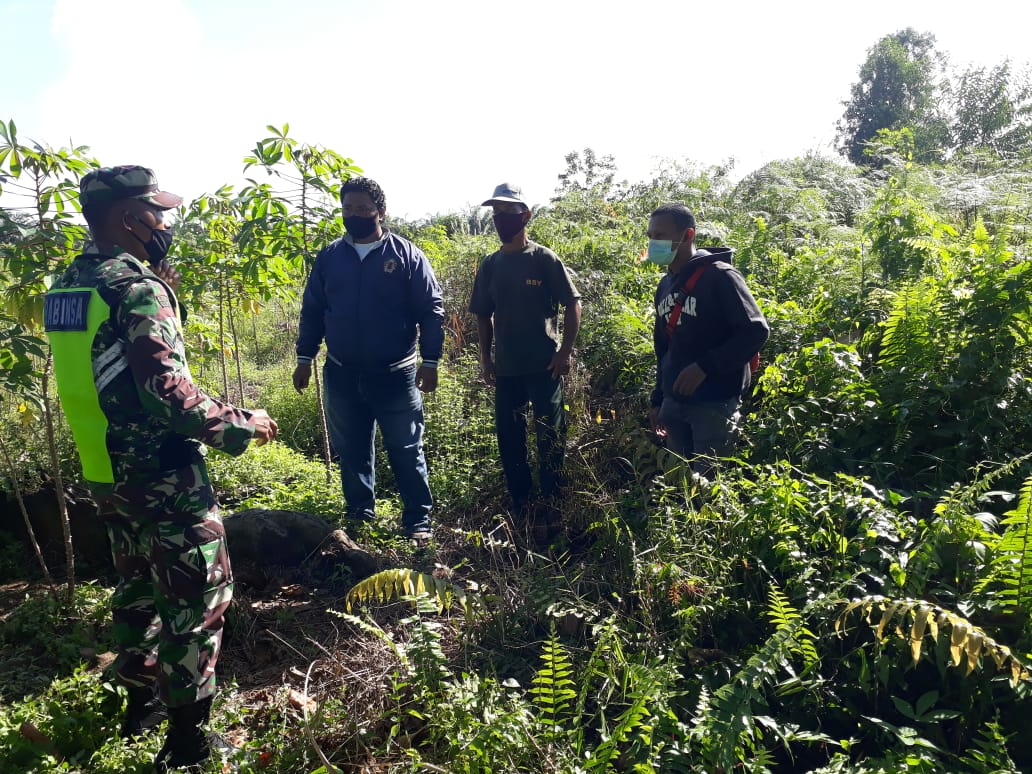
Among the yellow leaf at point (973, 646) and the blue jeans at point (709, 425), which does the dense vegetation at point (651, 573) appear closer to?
the yellow leaf at point (973, 646)

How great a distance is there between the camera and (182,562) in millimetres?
2457

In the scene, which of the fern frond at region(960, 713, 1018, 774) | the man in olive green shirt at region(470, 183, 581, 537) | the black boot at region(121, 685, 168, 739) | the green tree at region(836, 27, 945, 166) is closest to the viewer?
the fern frond at region(960, 713, 1018, 774)

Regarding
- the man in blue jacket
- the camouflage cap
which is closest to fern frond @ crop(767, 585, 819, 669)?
the man in blue jacket

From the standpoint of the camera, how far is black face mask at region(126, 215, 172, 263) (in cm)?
261

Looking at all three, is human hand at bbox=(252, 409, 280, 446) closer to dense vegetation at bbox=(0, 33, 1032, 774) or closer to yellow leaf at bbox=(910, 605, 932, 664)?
dense vegetation at bbox=(0, 33, 1032, 774)

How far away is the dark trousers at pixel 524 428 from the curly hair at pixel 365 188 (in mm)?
1445

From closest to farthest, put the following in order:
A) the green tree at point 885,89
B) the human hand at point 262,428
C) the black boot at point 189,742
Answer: the black boot at point 189,742 → the human hand at point 262,428 → the green tree at point 885,89

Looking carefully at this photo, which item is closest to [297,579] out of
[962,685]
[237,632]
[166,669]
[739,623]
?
[237,632]

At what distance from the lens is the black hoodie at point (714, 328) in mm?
3490

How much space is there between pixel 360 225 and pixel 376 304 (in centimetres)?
51

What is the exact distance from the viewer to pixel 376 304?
14.0ft

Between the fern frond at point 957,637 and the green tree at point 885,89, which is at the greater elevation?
the green tree at point 885,89

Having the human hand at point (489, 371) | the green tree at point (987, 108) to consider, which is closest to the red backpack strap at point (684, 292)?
the human hand at point (489, 371)

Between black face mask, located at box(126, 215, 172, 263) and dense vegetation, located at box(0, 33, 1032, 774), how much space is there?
1145 millimetres
